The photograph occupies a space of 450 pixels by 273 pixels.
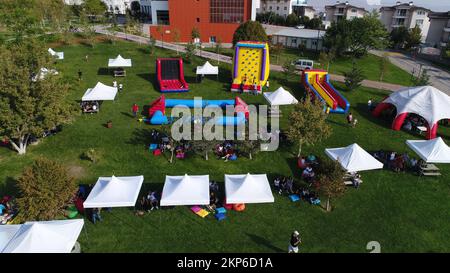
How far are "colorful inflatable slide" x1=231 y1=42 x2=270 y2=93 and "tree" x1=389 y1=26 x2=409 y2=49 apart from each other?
163 feet

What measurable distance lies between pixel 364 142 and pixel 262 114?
910 centimetres

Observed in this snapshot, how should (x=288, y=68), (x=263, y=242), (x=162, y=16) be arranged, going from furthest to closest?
(x=162, y=16) → (x=288, y=68) → (x=263, y=242)

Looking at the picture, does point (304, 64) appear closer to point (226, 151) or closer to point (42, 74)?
point (226, 151)

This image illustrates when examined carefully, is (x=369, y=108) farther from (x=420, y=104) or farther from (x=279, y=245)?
(x=279, y=245)

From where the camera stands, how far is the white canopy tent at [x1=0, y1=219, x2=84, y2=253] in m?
12.1

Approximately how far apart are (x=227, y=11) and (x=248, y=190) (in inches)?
1995

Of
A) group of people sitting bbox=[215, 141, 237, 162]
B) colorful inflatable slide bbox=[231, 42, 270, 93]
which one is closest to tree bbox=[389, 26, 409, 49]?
colorful inflatable slide bbox=[231, 42, 270, 93]

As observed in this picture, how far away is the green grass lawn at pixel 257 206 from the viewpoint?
1502cm

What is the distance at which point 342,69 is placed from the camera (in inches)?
1941

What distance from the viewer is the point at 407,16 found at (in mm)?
89750

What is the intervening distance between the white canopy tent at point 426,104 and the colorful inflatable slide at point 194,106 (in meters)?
13.7

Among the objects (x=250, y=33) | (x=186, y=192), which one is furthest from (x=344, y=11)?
(x=186, y=192)

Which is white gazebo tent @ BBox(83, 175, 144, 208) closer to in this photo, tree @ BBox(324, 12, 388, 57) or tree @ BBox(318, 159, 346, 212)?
tree @ BBox(318, 159, 346, 212)

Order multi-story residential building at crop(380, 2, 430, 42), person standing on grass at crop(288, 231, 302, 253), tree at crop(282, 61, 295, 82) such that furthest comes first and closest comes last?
multi-story residential building at crop(380, 2, 430, 42)
tree at crop(282, 61, 295, 82)
person standing on grass at crop(288, 231, 302, 253)
